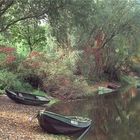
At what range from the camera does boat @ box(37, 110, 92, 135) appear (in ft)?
57.2

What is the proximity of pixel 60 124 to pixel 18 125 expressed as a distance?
195cm

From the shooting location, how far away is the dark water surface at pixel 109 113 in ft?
65.5

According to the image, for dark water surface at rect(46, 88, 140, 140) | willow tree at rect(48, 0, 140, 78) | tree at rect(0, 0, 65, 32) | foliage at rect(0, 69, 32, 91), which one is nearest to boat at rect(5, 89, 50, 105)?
dark water surface at rect(46, 88, 140, 140)

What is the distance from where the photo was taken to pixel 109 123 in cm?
2288

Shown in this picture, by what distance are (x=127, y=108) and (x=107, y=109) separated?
2.22 metres

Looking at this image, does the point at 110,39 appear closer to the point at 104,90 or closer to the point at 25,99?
the point at 104,90

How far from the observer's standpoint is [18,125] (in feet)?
60.4

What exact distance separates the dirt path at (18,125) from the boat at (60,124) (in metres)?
0.36

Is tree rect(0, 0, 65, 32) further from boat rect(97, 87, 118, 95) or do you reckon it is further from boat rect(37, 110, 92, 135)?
boat rect(97, 87, 118, 95)

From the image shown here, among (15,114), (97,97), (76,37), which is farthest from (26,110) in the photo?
(76,37)

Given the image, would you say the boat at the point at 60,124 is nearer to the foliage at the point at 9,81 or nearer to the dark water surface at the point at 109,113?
the dark water surface at the point at 109,113

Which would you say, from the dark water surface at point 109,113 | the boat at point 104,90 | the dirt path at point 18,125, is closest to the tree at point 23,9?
the dirt path at point 18,125

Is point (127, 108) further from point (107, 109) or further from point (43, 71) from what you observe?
point (43, 71)

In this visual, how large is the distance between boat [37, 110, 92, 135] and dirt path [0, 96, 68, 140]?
0.36 metres
